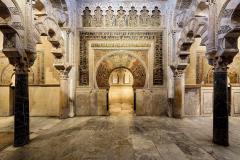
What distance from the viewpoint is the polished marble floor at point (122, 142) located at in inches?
151

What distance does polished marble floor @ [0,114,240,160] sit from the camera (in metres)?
3.82

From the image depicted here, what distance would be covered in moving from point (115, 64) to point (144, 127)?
3.07m

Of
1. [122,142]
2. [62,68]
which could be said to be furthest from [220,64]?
[62,68]

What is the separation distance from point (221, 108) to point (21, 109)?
415cm

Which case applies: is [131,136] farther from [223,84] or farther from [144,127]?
[223,84]

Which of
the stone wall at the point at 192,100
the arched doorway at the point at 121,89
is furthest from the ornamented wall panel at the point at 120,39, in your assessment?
the arched doorway at the point at 121,89

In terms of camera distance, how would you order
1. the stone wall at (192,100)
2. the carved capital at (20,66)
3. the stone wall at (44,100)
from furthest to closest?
1. the stone wall at (44,100)
2. the stone wall at (192,100)
3. the carved capital at (20,66)

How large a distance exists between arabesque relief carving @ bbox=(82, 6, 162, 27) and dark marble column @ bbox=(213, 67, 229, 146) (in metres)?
4.44

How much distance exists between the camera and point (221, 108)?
4.46m

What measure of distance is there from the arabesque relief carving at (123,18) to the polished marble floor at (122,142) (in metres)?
3.98

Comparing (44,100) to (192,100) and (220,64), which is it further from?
(220,64)

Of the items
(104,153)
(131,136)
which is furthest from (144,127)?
(104,153)

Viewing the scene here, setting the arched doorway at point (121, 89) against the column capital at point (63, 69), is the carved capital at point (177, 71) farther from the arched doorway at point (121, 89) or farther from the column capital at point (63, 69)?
the arched doorway at point (121, 89)

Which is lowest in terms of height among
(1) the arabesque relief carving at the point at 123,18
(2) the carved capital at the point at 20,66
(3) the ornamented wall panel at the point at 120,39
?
(2) the carved capital at the point at 20,66
